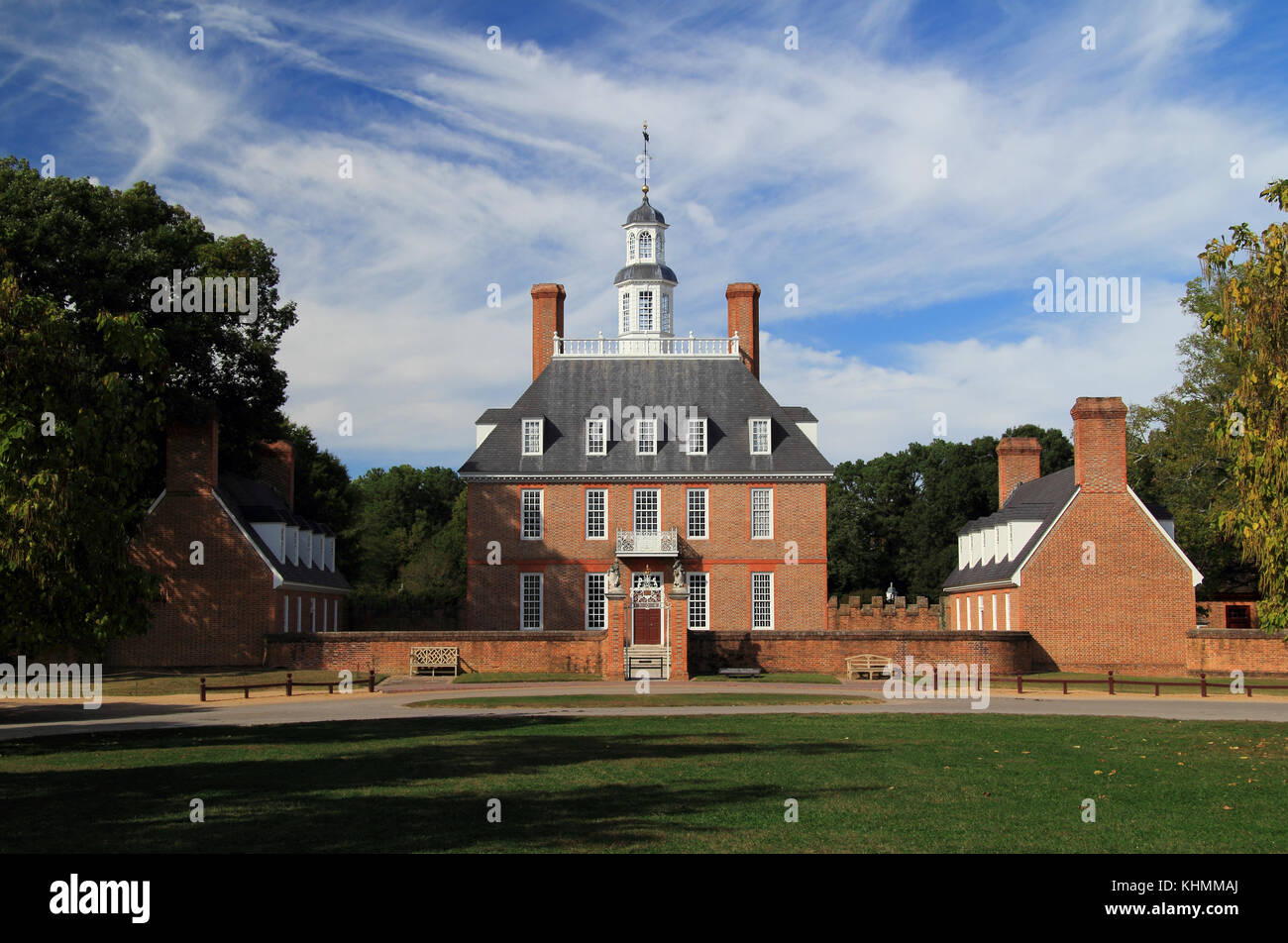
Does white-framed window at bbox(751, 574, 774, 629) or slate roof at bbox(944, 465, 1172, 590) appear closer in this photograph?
slate roof at bbox(944, 465, 1172, 590)

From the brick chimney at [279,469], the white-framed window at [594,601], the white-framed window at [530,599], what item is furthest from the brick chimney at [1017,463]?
the brick chimney at [279,469]

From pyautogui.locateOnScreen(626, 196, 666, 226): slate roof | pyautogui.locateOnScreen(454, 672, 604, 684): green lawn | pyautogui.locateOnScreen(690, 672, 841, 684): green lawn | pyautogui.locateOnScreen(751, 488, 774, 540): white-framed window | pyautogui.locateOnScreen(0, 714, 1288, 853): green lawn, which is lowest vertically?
pyautogui.locateOnScreen(690, 672, 841, 684): green lawn

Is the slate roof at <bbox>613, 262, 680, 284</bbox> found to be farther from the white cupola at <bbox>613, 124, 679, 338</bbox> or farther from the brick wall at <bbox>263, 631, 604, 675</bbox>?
the brick wall at <bbox>263, 631, 604, 675</bbox>

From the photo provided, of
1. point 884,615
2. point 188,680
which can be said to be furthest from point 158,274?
point 884,615

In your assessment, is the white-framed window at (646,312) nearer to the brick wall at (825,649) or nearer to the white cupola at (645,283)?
the white cupola at (645,283)

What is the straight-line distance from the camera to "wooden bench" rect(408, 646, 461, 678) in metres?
39.2

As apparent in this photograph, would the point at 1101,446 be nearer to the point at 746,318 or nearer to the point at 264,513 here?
the point at 746,318

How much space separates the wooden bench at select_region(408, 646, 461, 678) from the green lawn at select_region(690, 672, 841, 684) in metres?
8.04

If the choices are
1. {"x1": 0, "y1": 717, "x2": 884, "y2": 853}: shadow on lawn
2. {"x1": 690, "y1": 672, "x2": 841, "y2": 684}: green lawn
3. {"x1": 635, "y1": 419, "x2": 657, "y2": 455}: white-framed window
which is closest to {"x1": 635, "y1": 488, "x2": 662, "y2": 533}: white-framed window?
{"x1": 635, "y1": 419, "x2": 657, "y2": 455}: white-framed window

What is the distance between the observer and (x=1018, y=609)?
44031 millimetres

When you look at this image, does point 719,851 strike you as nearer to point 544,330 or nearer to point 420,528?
point 544,330

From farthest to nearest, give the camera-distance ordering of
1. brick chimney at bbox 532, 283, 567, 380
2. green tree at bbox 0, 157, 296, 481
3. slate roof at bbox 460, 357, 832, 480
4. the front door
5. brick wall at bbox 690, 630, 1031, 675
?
brick chimney at bbox 532, 283, 567, 380
slate roof at bbox 460, 357, 832, 480
the front door
brick wall at bbox 690, 630, 1031, 675
green tree at bbox 0, 157, 296, 481
